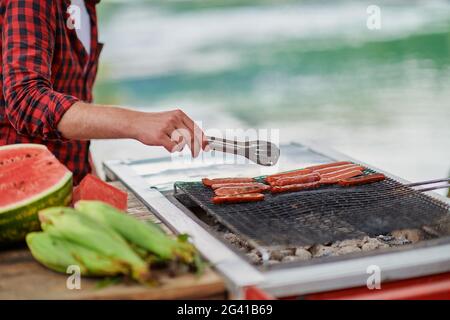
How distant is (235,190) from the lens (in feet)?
9.12

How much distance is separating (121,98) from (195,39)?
551 cm

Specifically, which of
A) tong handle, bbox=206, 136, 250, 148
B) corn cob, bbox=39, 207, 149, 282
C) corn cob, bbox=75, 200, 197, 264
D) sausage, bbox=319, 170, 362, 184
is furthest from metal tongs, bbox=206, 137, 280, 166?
corn cob, bbox=39, 207, 149, 282

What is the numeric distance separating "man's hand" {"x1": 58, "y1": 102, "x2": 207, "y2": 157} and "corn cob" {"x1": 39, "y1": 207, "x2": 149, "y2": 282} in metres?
0.55

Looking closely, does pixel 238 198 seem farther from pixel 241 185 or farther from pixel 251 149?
pixel 251 149

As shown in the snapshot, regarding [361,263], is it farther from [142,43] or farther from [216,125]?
[142,43]

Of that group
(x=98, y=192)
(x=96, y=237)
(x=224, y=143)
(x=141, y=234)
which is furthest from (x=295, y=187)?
(x=96, y=237)

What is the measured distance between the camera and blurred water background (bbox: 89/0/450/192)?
10039 millimetres

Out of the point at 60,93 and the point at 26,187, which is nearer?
the point at 26,187

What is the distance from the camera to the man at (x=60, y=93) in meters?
2.60

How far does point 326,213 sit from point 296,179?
1.15ft

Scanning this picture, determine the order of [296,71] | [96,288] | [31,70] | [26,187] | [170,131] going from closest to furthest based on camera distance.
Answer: [96,288], [26,187], [170,131], [31,70], [296,71]

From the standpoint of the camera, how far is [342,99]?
1259 cm

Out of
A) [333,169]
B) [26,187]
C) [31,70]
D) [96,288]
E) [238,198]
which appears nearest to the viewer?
[96,288]

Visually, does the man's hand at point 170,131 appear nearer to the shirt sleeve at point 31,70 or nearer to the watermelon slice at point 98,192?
the watermelon slice at point 98,192
